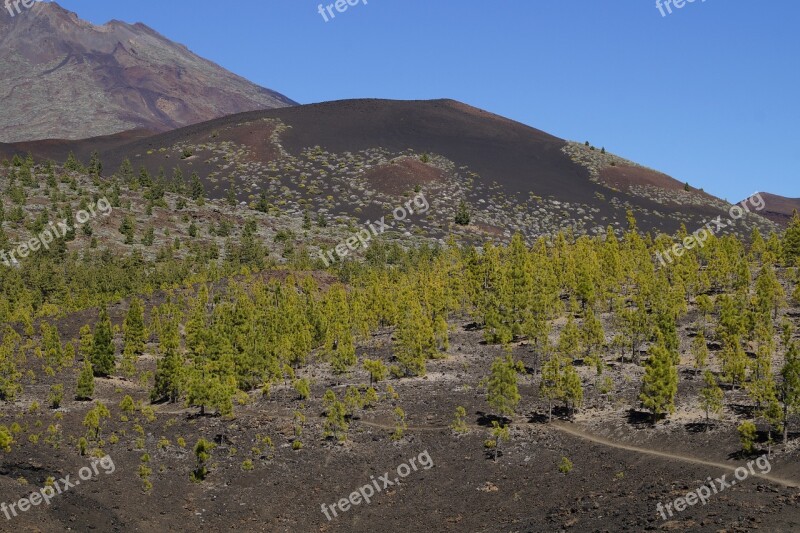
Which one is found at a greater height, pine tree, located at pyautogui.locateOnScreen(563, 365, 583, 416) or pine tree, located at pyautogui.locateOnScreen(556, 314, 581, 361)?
pine tree, located at pyautogui.locateOnScreen(556, 314, 581, 361)

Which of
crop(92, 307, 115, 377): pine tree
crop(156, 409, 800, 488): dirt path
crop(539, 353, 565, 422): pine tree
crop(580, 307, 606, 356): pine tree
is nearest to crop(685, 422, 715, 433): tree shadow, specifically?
crop(156, 409, 800, 488): dirt path

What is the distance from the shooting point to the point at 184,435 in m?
54.4

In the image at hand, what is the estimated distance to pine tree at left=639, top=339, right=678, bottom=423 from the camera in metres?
52.8

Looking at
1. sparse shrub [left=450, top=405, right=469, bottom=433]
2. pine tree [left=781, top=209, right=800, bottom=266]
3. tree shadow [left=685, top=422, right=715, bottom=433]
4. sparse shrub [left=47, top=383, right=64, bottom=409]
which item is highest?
pine tree [left=781, top=209, right=800, bottom=266]

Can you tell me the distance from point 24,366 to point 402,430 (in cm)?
3703

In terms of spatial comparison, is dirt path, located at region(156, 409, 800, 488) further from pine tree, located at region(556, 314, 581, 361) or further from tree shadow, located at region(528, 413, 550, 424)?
pine tree, located at region(556, 314, 581, 361)

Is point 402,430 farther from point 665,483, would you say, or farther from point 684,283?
point 684,283

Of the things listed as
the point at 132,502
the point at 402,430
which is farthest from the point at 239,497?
the point at 402,430

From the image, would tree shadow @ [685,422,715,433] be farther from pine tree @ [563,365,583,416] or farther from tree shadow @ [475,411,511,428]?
tree shadow @ [475,411,511,428]

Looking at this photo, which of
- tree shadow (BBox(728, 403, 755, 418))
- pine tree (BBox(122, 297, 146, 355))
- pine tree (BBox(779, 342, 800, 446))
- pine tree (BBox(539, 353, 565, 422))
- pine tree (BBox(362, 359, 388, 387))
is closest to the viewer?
pine tree (BBox(779, 342, 800, 446))

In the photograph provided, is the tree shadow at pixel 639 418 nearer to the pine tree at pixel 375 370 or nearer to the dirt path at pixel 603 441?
the dirt path at pixel 603 441

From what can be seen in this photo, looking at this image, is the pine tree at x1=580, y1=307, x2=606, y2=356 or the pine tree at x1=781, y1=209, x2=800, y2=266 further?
the pine tree at x1=781, y1=209, x2=800, y2=266

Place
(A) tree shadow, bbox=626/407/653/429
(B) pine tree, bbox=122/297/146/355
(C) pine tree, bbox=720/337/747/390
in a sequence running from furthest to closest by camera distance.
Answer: (B) pine tree, bbox=122/297/146/355
(C) pine tree, bbox=720/337/747/390
(A) tree shadow, bbox=626/407/653/429

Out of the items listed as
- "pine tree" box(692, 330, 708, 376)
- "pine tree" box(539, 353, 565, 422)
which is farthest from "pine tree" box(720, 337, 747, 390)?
"pine tree" box(539, 353, 565, 422)
